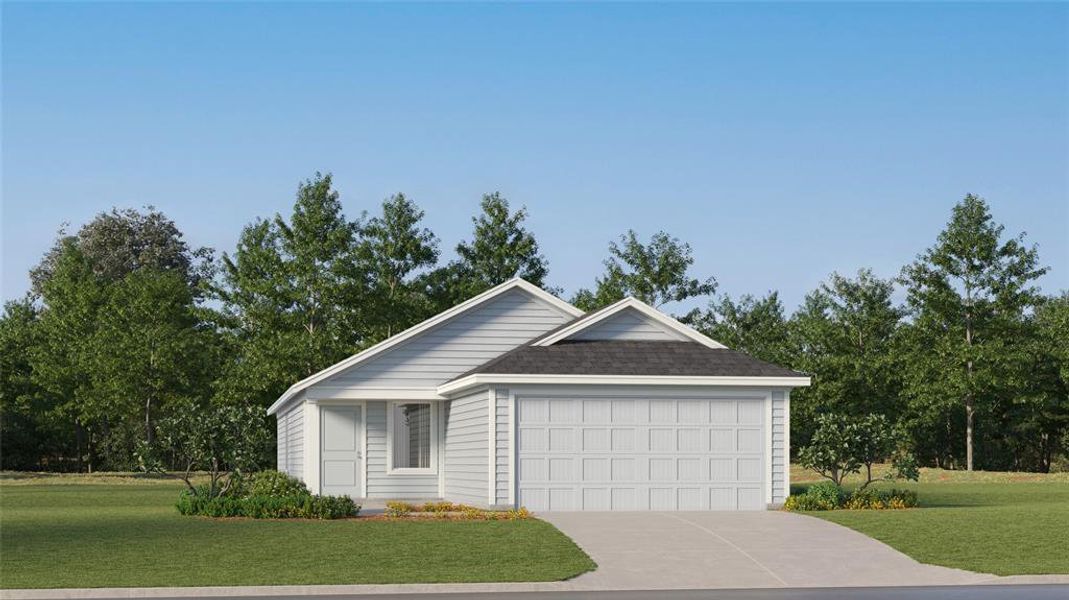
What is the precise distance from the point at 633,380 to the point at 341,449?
9.92m

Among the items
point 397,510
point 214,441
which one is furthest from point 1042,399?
point 214,441

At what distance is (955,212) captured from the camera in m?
59.9

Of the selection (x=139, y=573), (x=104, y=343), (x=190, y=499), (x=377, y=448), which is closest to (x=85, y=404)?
(x=104, y=343)

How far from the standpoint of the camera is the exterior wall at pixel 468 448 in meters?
30.6

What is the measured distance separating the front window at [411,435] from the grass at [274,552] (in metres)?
8.54

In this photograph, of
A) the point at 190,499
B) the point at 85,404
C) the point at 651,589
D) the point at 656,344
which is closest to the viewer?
the point at 651,589

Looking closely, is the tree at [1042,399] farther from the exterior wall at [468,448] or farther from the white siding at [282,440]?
the exterior wall at [468,448]

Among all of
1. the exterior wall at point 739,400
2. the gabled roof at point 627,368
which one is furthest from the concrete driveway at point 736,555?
the gabled roof at point 627,368

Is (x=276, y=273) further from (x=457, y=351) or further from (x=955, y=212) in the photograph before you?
(x=955, y=212)

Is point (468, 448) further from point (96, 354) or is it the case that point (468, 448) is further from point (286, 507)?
point (96, 354)

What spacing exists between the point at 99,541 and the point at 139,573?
441cm

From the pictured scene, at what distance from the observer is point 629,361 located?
30.9 m

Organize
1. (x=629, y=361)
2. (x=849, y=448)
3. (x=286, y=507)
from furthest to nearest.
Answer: (x=629, y=361), (x=849, y=448), (x=286, y=507)

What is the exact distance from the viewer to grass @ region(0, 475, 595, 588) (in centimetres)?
1942
